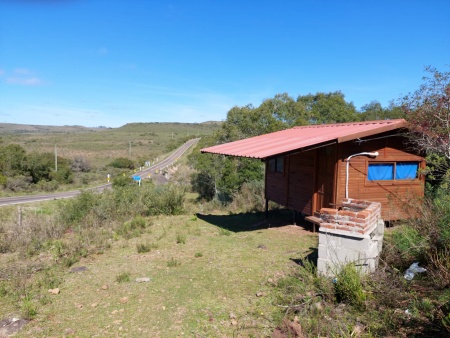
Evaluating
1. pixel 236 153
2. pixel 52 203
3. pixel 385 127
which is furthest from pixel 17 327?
pixel 52 203

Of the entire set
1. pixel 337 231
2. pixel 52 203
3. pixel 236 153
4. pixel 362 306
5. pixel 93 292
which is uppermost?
pixel 236 153

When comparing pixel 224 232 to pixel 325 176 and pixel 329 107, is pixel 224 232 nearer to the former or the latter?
pixel 325 176

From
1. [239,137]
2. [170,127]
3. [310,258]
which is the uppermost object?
[170,127]

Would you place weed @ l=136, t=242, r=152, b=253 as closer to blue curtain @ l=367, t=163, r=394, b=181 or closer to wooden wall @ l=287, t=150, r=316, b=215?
wooden wall @ l=287, t=150, r=316, b=215

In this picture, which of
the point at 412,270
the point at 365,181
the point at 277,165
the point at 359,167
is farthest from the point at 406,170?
the point at 412,270

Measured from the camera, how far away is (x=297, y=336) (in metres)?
3.69

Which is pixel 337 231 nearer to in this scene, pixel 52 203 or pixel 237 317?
pixel 237 317

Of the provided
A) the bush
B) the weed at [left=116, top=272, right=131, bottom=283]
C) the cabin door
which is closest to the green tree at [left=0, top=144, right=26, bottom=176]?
the bush

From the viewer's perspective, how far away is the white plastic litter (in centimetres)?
453

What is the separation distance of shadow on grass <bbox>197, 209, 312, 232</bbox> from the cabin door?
4.06 ft

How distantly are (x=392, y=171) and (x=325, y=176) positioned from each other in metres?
1.84

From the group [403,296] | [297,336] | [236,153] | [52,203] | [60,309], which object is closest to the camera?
[297,336]

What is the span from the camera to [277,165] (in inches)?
446

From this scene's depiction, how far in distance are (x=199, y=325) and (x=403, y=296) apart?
2.58m
